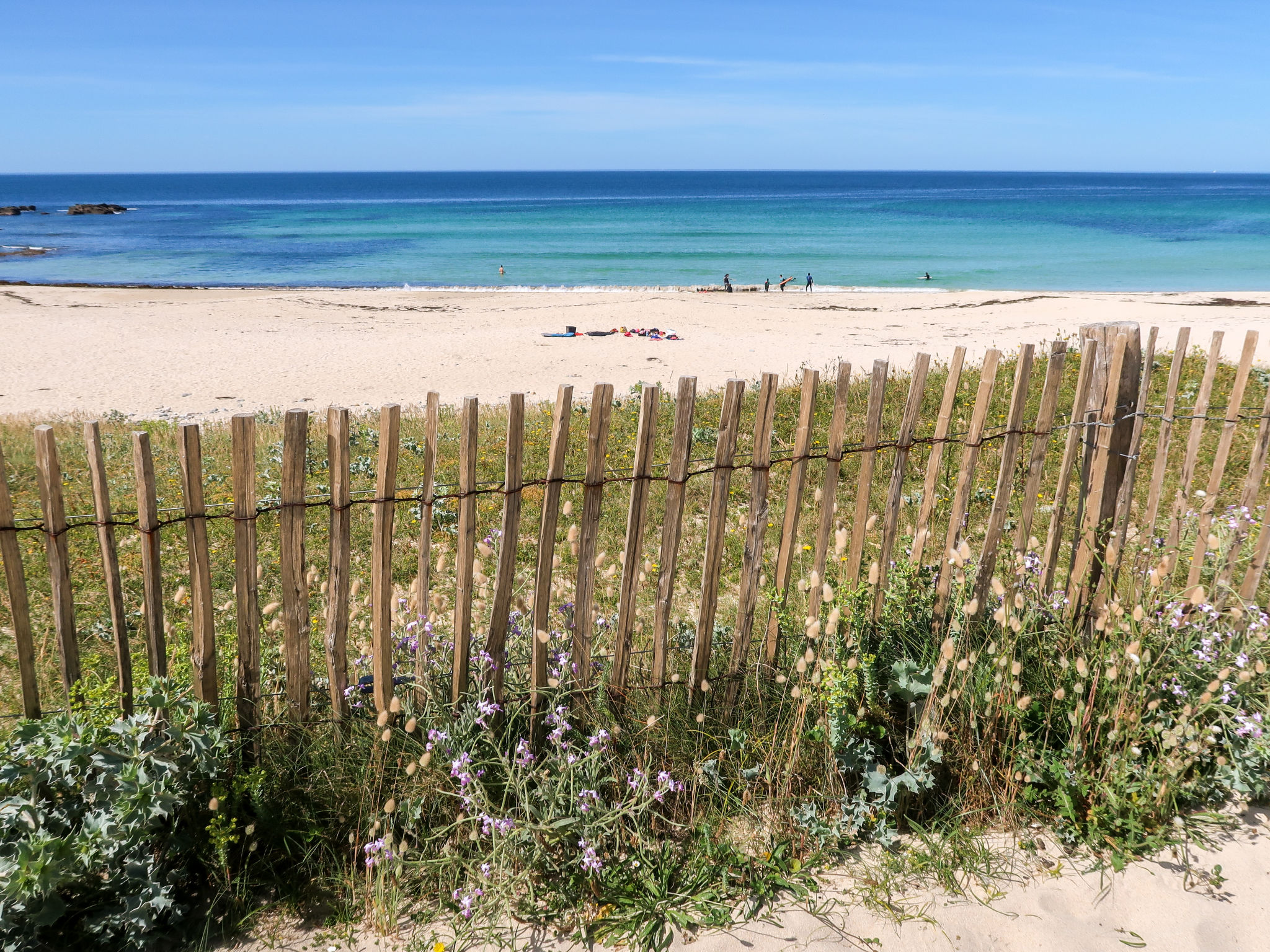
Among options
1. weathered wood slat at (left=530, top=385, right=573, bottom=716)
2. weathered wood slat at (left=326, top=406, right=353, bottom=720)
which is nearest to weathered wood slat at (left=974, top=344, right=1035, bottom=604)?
weathered wood slat at (left=530, top=385, right=573, bottom=716)

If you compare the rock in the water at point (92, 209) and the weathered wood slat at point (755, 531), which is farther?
the rock in the water at point (92, 209)

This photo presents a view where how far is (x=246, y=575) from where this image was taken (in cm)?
313

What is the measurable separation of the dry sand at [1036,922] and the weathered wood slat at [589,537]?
41.8 inches

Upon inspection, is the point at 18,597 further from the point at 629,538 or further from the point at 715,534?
the point at 715,534

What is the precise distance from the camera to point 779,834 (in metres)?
3.32

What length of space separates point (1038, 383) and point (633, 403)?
512 cm

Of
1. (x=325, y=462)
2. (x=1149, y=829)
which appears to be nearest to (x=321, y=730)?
(x=1149, y=829)

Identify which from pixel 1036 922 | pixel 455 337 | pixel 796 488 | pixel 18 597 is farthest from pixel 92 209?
pixel 1036 922

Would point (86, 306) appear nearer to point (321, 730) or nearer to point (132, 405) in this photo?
point (132, 405)

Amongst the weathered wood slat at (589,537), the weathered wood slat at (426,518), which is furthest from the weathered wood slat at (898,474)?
the weathered wood slat at (426,518)

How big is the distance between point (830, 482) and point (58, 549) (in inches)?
112

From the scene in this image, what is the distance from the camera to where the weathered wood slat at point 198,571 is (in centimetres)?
284

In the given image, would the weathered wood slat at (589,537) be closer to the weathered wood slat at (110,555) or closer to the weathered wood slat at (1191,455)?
the weathered wood slat at (110,555)

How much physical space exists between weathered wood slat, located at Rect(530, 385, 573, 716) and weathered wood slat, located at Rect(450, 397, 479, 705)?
0.26m
